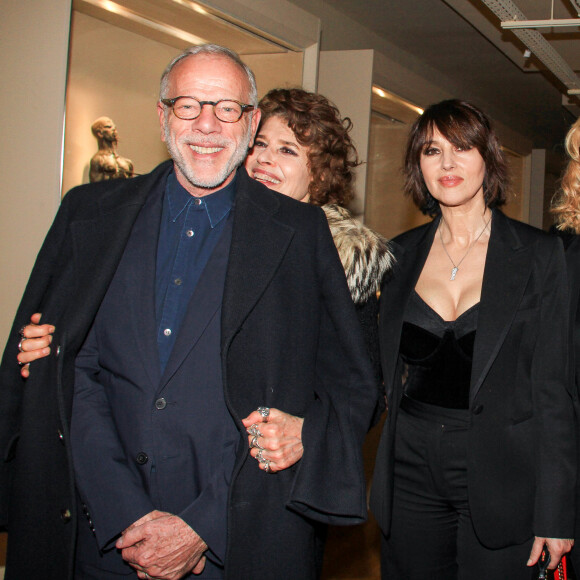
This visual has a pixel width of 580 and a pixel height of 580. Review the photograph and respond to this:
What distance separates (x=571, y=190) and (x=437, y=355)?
0.77m

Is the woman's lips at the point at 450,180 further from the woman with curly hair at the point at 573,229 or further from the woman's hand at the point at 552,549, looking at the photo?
the woman's hand at the point at 552,549

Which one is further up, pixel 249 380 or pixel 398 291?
pixel 398 291

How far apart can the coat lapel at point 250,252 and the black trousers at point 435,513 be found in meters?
0.79

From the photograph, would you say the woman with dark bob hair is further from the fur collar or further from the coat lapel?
the coat lapel

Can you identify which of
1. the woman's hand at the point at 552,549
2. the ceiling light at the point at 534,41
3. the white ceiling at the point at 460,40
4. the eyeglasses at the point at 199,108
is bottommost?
the woman's hand at the point at 552,549

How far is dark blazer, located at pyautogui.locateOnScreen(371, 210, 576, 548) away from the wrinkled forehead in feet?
3.19

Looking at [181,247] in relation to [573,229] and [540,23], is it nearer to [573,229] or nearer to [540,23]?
[573,229]

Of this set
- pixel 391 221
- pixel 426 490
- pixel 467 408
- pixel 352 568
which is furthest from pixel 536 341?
pixel 391 221

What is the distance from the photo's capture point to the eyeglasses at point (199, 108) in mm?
1730

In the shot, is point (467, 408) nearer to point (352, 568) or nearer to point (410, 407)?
point (410, 407)

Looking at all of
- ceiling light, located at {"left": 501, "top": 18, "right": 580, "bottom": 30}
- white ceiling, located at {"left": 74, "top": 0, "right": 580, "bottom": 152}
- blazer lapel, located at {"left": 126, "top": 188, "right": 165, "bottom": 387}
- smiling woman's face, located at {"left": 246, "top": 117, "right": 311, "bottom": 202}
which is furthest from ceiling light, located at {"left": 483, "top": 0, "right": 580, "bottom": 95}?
blazer lapel, located at {"left": 126, "top": 188, "right": 165, "bottom": 387}

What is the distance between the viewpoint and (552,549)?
1946 mm

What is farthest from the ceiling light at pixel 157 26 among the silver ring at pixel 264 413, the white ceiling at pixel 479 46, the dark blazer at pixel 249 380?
the white ceiling at pixel 479 46

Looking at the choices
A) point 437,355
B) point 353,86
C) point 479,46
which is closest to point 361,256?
point 437,355
